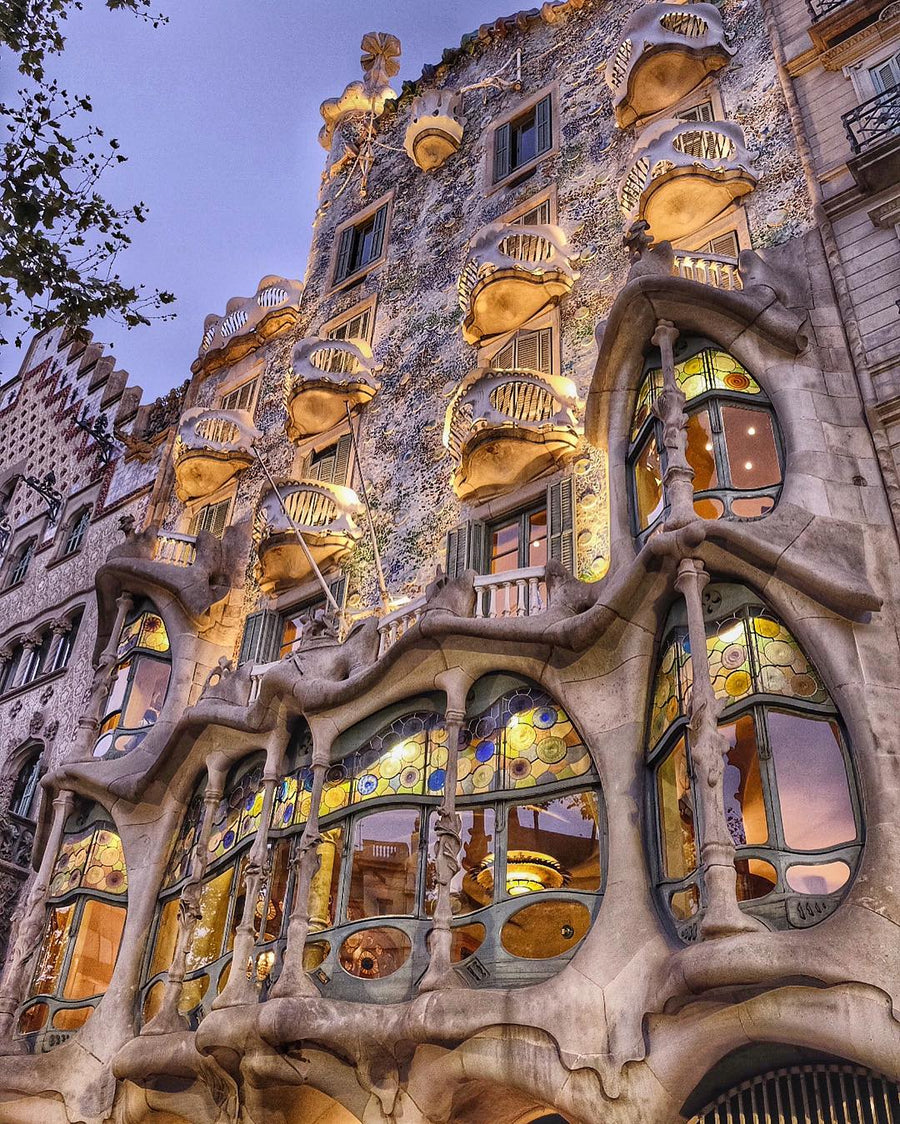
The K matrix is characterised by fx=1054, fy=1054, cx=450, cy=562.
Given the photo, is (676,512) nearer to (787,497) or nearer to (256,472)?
(787,497)

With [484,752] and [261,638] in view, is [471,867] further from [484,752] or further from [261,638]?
[261,638]

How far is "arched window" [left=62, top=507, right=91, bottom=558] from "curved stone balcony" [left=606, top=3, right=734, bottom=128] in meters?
14.3

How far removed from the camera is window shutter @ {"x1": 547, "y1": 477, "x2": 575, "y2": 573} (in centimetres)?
1309

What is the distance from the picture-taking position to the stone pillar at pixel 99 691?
53.3 ft

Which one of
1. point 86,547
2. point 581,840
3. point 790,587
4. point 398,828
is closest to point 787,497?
point 790,587

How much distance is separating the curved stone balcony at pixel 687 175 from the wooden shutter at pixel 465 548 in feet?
15.8

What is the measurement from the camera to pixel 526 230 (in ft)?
53.6

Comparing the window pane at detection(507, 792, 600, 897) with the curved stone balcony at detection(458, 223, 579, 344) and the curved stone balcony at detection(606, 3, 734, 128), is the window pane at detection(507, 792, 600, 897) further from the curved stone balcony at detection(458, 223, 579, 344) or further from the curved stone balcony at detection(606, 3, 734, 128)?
the curved stone balcony at detection(606, 3, 734, 128)

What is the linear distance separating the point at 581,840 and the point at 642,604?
245 centimetres

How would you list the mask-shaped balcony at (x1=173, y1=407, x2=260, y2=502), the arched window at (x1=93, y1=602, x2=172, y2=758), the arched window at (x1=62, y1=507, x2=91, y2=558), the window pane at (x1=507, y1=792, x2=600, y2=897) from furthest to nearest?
the arched window at (x1=62, y1=507, x2=91, y2=558) < the mask-shaped balcony at (x1=173, y1=407, x2=260, y2=502) < the arched window at (x1=93, y1=602, x2=172, y2=758) < the window pane at (x1=507, y1=792, x2=600, y2=897)

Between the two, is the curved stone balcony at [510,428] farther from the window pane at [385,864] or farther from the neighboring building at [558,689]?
the window pane at [385,864]

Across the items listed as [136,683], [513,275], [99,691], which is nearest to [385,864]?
[136,683]

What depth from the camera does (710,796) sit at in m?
8.62

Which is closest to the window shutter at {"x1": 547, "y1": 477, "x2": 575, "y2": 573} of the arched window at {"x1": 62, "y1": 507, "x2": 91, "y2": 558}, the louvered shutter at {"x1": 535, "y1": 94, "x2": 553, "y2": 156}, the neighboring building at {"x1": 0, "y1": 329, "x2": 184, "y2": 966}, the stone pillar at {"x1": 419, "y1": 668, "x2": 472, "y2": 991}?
the stone pillar at {"x1": 419, "y1": 668, "x2": 472, "y2": 991}
